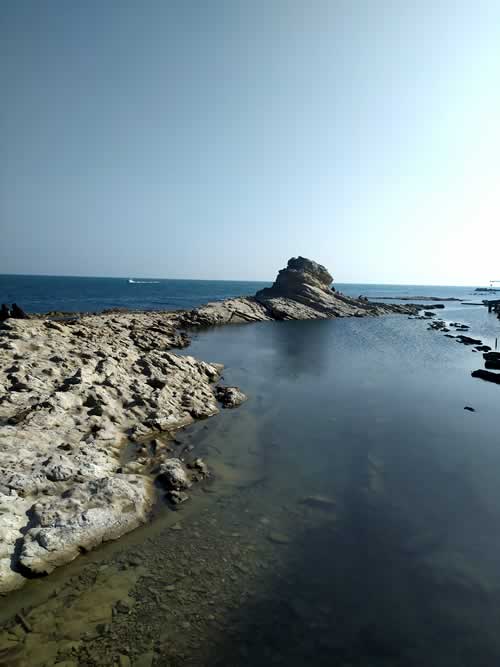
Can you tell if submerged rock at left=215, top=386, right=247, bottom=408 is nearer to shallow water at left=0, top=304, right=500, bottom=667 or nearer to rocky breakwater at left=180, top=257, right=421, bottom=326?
shallow water at left=0, top=304, right=500, bottom=667

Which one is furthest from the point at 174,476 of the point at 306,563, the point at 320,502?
the point at 306,563

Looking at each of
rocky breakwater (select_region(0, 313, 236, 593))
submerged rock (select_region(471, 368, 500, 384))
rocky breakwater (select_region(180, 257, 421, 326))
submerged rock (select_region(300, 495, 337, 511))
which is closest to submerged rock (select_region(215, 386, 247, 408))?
rocky breakwater (select_region(0, 313, 236, 593))

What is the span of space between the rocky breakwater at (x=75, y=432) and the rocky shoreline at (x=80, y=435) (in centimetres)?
3

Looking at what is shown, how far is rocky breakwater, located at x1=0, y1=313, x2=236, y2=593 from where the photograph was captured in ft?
28.9

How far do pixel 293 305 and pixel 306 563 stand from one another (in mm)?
69804

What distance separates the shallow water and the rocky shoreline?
709mm

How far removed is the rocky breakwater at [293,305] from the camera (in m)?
63.2

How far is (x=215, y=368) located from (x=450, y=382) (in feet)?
63.1

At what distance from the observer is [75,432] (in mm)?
13625

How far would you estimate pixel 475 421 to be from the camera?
20.0 m

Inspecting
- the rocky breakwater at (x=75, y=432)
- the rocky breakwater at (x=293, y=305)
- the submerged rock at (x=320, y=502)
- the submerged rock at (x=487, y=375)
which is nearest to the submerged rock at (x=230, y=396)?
the rocky breakwater at (x=75, y=432)

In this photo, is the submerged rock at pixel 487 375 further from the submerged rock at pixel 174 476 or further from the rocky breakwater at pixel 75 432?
the submerged rock at pixel 174 476

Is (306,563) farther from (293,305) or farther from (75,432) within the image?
(293,305)

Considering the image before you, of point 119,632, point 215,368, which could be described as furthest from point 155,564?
point 215,368
